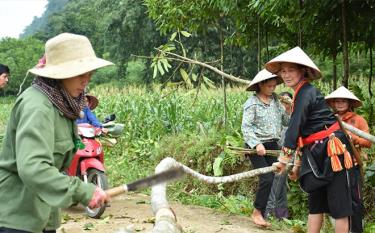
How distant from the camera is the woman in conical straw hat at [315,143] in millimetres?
4215

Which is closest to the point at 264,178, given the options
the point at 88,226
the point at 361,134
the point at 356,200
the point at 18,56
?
the point at 356,200

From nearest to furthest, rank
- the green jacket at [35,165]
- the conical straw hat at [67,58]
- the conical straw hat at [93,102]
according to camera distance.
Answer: the green jacket at [35,165] < the conical straw hat at [67,58] < the conical straw hat at [93,102]

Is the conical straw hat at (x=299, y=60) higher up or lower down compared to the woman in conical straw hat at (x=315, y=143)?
higher up

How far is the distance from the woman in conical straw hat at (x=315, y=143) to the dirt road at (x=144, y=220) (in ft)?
4.62

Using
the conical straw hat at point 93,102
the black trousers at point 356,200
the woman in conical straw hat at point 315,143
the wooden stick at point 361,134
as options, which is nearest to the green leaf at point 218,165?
the conical straw hat at point 93,102

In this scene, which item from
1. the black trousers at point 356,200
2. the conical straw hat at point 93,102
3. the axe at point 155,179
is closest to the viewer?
the axe at point 155,179

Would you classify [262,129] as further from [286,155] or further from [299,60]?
→ [299,60]

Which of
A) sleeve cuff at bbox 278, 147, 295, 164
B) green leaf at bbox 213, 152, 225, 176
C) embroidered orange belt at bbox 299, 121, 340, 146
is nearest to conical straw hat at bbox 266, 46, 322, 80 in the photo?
embroidered orange belt at bbox 299, 121, 340, 146

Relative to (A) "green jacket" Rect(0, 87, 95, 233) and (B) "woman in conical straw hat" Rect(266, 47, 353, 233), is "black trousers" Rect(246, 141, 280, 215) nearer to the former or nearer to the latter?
(B) "woman in conical straw hat" Rect(266, 47, 353, 233)

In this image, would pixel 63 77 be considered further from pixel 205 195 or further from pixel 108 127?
pixel 205 195

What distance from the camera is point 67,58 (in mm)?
2482

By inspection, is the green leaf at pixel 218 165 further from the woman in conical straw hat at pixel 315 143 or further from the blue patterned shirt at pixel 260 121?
the woman in conical straw hat at pixel 315 143

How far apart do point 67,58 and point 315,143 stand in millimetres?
2441

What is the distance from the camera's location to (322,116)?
427 centimetres
